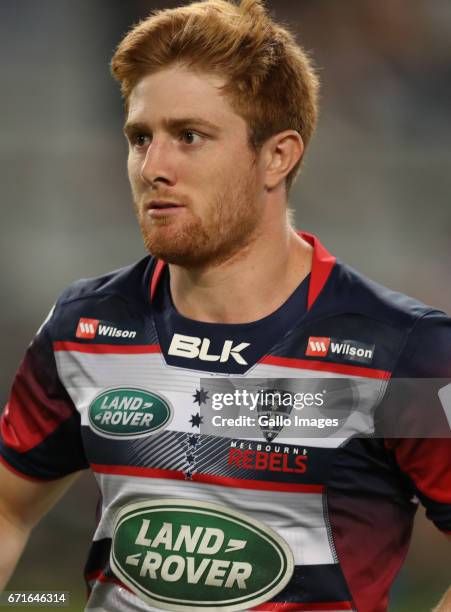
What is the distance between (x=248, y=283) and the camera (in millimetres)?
2498

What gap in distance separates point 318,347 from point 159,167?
567mm

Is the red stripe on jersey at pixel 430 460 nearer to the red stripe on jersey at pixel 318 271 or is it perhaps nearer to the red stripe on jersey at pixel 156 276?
the red stripe on jersey at pixel 318 271

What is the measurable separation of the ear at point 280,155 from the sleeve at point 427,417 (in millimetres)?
513

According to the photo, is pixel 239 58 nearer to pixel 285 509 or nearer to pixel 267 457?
pixel 267 457

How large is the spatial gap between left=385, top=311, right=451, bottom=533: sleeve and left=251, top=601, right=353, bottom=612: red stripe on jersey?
29 centimetres

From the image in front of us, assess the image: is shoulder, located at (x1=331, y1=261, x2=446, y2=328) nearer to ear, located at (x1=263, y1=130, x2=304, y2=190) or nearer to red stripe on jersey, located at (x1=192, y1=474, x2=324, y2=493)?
ear, located at (x1=263, y1=130, x2=304, y2=190)

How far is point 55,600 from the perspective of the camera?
2.80 meters

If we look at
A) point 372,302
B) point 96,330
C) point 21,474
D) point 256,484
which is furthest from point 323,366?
point 21,474

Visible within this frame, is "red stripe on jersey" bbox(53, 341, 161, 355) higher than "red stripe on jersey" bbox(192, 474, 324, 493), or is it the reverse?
"red stripe on jersey" bbox(53, 341, 161, 355)

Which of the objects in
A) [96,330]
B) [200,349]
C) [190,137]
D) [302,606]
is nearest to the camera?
[302,606]

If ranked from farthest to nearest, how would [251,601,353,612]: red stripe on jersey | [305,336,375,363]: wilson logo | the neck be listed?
the neck → [305,336,375,363]: wilson logo → [251,601,353,612]: red stripe on jersey

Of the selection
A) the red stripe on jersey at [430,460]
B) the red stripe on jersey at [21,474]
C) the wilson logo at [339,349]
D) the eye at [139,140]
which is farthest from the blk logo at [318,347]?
the red stripe on jersey at [21,474]

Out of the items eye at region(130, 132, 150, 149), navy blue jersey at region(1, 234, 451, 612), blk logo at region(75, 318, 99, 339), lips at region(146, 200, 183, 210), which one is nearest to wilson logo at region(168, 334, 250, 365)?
navy blue jersey at region(1, 234, 451, 612)

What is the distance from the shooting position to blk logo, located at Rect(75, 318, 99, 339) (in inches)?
102
